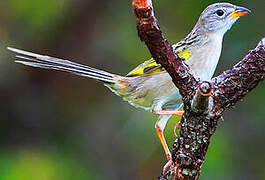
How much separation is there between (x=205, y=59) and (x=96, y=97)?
3200 mm

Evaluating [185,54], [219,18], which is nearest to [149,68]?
[185,54]

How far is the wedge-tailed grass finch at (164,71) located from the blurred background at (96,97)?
6.34ft

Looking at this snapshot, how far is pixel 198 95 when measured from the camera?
3.90 metres

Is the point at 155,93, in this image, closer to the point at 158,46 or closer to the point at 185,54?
the point at 185,54

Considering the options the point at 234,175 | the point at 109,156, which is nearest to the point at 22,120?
the point at 109,156

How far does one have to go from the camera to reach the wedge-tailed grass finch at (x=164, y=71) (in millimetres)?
5582

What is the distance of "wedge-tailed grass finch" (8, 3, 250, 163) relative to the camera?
5.58m

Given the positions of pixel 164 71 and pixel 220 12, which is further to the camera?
pixel 220 12

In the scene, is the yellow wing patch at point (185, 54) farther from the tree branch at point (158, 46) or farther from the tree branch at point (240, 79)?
the tree branch at point (158, 46)

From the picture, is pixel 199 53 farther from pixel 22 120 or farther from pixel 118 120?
pixel 22 120

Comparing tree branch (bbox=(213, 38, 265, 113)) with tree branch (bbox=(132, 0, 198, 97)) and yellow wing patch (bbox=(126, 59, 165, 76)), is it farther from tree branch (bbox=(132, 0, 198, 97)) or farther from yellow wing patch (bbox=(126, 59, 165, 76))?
yellow wing patch (bbox=(126, 59, 165, 76))

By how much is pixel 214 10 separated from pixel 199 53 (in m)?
0.53

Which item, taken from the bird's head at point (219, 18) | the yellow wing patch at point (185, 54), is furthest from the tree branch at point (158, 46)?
the bird's head at point (219, 18)

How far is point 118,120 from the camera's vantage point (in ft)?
27.6
